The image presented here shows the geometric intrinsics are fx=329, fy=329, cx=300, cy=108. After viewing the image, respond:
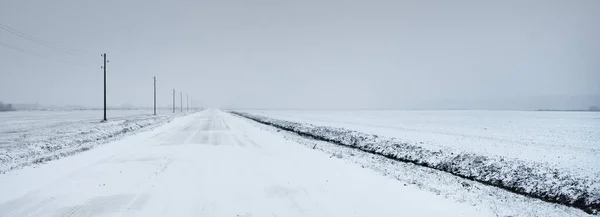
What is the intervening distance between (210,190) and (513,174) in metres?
9.92

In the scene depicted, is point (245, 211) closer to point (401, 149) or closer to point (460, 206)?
point (460, 206)

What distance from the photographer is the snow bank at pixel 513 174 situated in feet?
29.0

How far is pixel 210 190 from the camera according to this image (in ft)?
27.6

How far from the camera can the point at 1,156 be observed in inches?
570

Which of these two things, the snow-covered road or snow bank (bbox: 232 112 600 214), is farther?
snow bank (bbox: 232 112 600 214)

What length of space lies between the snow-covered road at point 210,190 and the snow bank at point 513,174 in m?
3.52

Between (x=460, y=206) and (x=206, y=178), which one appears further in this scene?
(x=206, y=178)

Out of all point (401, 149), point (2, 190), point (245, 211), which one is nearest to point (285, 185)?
point (245, 211)

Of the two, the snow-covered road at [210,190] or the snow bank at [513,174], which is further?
the snow bank at [513,174]

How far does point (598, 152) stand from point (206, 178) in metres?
18.0

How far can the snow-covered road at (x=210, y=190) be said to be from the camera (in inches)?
270

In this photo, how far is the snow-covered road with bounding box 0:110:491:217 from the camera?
6848mm

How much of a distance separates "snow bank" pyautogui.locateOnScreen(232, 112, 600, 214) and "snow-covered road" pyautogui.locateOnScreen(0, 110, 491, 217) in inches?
139

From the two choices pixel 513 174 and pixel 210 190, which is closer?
pixel 210 190
